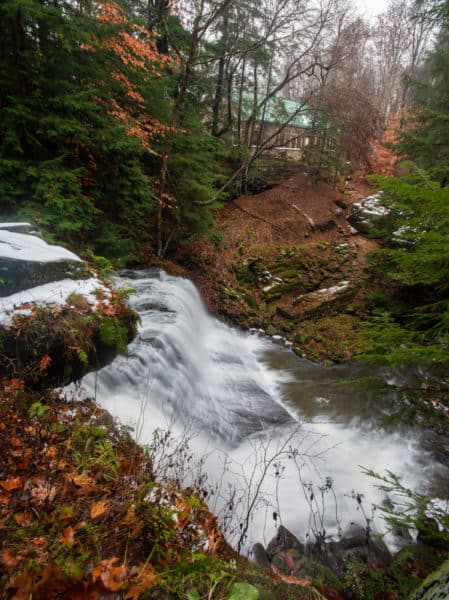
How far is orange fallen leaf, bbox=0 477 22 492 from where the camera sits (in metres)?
2.30

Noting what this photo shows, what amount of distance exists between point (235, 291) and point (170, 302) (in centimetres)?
373

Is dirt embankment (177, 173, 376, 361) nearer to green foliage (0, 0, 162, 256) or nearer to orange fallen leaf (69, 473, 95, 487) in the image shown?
green foliage (0, 0, 162, 256)

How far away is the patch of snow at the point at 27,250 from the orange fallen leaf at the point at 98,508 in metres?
3.68

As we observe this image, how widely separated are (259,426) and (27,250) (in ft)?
16.6

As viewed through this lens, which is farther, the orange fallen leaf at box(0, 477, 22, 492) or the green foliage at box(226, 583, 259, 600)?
the orange fallen leaf at box(0, 477, 22, 492)

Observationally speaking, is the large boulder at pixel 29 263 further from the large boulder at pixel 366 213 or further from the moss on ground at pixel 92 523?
the large boulder at pixel 366 213

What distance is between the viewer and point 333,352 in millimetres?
9672

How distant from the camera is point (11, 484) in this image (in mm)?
2346

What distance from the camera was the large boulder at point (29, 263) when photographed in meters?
4.30

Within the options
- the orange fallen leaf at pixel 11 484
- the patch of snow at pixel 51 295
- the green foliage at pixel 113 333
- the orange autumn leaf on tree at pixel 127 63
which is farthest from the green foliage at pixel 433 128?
the orange fallen leaf at pixel 11 484

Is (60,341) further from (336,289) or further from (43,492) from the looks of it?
(336,289)

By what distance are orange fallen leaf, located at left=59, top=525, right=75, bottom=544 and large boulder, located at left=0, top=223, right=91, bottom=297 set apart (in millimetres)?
3324

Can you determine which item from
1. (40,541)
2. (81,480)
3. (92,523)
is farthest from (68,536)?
(81,480)

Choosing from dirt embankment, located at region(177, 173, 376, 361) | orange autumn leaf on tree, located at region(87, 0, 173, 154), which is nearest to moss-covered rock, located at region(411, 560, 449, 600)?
dirt embankment, located at region(177, 173, 376, 361)
